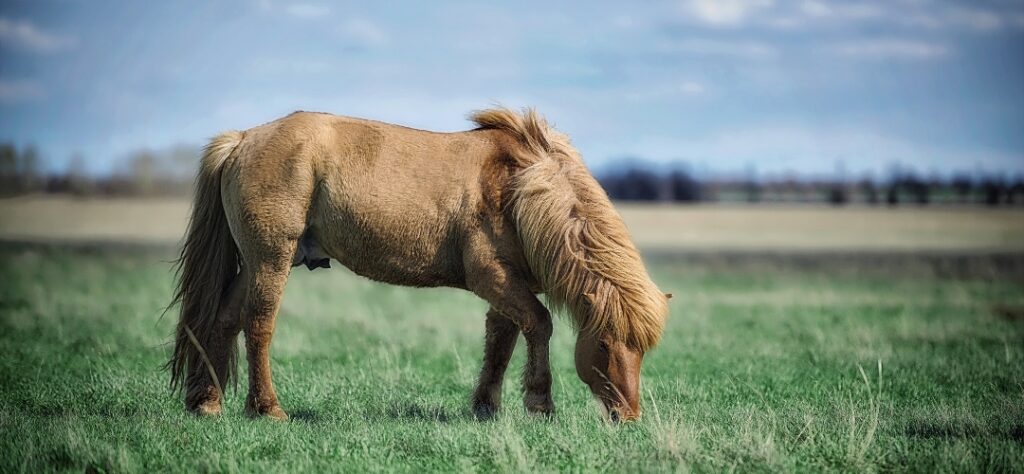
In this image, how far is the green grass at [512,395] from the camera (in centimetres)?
584

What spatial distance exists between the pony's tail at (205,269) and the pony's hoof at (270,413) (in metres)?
0.45

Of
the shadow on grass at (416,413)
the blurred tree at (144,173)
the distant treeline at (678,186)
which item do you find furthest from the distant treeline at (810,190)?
the shadow on grass at (416,413)

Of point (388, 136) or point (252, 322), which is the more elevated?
point (388, 136)

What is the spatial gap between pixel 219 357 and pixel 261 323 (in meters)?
0.57

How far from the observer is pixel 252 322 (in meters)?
7.05

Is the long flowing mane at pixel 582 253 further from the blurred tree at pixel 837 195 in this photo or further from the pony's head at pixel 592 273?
the blurred tree at pixel 837 195

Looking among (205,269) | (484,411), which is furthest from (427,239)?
(205,269)

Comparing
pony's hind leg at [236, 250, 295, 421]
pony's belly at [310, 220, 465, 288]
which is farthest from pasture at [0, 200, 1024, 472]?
pony's belly at [310, 220, 465, 288]

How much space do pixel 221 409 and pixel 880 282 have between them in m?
20.1

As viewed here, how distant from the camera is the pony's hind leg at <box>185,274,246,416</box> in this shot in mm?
7273

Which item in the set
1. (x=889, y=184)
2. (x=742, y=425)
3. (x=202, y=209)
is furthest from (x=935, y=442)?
(x=889, y=184)

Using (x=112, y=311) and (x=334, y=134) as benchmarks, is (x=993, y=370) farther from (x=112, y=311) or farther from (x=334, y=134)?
(x=112, y=311)

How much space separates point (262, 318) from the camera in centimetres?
705

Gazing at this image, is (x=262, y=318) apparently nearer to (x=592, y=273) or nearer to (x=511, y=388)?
(x=592, y=273)
